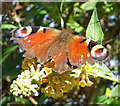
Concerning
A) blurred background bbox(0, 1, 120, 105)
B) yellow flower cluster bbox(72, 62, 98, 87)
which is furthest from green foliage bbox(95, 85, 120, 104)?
yellow flower cluster bbox(72, 62, 98, 87)

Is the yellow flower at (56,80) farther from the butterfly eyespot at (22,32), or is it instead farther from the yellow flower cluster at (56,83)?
the butterfly eyespot at (22,32)

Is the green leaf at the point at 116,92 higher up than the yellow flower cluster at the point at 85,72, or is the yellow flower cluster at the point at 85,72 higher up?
the yellow flower cluster at the point at 85,72

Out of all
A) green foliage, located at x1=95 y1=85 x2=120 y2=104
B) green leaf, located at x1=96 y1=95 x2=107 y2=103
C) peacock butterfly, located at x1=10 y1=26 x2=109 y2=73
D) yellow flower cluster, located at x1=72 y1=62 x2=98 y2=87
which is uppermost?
peacock butterfly, located at x1=10 y1=26 x2=109 y2=73

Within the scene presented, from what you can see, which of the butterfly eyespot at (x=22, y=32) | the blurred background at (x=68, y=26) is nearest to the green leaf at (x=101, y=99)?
the blurred background at (x=68, y=26)

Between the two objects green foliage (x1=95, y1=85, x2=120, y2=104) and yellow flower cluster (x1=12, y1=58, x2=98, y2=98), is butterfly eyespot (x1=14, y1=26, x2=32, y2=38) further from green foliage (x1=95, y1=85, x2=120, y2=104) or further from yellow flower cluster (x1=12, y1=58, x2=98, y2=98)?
green foliage (x1=95, y1=85, x2=120, y2=104)

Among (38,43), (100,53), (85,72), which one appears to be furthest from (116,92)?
(38,43)

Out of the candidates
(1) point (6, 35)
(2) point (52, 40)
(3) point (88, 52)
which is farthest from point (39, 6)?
(3) point (88, 52)
